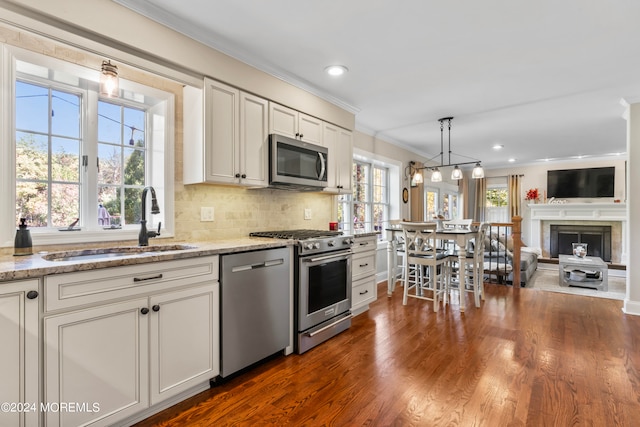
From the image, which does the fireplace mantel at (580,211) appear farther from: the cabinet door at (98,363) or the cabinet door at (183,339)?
the cabinet door at (98,363)

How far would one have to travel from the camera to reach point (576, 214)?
24.4ft

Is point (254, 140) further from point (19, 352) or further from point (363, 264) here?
point (19, 352)

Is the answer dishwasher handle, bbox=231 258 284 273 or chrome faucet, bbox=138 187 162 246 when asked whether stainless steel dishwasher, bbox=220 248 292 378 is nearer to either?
dishwasher handle, bbox=231 258 284 273

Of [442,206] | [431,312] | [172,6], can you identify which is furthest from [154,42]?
[442,206]

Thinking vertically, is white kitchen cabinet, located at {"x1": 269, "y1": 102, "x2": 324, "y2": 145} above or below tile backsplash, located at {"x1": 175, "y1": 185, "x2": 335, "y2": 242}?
above

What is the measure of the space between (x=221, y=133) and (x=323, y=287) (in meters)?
1.53

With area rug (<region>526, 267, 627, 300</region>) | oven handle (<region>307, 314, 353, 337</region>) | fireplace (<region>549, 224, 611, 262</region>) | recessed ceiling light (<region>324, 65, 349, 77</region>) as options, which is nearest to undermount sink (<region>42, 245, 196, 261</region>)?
oven handle (<region>307, 314, 353, 337</region>)

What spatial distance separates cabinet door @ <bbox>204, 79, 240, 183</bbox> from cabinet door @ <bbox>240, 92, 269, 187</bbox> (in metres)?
0.05

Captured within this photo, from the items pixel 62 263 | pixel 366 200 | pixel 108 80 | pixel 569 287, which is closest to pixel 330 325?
pixel 62 263

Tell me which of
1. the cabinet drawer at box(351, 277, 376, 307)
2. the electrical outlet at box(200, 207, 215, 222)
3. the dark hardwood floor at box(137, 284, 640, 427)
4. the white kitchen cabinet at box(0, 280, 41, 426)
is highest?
the electrical outlet at box(200, 207, 215, 222)

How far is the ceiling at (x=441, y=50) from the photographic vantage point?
2.06 meters

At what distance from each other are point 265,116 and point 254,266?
1.35 metres

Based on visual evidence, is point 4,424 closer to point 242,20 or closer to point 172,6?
point 172,6

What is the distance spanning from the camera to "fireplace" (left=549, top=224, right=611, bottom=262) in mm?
7242
